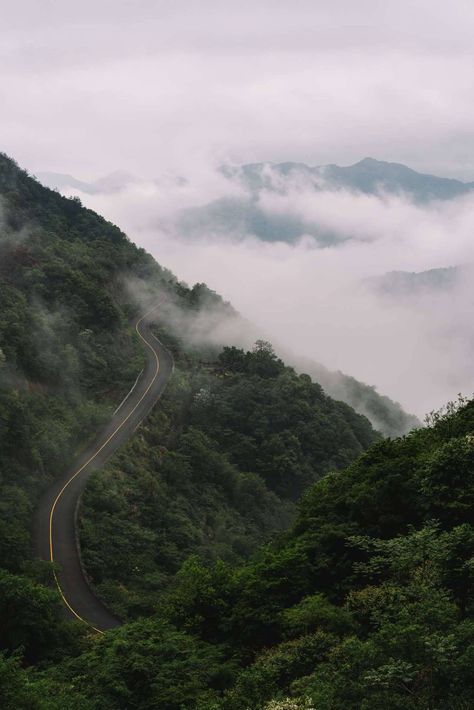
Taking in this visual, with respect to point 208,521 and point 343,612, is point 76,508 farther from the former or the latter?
point 343,612

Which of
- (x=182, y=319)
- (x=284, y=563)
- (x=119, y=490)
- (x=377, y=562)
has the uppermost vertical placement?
(x=182, y=319)

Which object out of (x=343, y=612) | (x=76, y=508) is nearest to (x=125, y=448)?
(x=76, y=508)

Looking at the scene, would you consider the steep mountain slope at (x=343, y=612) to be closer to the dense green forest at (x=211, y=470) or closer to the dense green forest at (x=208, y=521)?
the dense green forest at (x=208, y=521)

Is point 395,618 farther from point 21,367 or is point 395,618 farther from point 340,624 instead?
point 21,367

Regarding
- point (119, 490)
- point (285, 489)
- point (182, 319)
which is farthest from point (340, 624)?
point (182, 319)

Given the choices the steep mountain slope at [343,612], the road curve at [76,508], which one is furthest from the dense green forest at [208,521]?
the road curve at [76,508]
